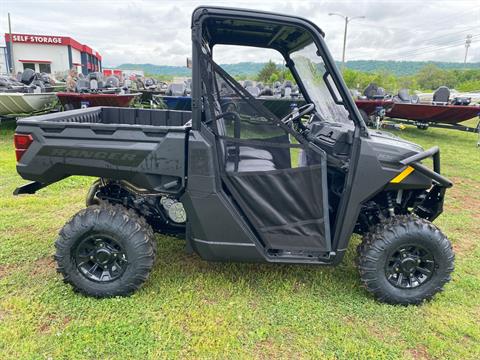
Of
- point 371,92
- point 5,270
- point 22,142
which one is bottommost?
point 5,270

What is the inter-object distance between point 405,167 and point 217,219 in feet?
4.39

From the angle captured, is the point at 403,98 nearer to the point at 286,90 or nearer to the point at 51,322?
the point at 286,90

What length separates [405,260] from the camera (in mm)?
2725

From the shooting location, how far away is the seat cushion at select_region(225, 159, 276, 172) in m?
2.59

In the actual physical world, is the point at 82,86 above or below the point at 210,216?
above

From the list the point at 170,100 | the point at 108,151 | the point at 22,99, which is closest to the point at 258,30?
the point at 108,151

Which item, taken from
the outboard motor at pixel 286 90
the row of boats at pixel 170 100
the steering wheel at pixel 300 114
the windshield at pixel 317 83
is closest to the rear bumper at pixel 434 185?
the windshield at pixel 317 83

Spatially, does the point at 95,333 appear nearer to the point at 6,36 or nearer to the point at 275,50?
the point at 275,50

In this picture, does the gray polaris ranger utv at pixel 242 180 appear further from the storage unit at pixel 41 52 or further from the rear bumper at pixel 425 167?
the storage unit at pixel 41 52

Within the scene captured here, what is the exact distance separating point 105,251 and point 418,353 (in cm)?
218

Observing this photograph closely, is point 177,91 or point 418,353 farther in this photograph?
point 177,91

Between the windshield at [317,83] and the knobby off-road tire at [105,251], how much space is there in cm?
168

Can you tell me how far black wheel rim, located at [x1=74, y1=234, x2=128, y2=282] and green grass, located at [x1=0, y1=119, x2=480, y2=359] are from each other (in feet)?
0.60

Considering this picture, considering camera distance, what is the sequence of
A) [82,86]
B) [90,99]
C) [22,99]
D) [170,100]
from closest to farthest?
[22,99] → [90,99] → [82,86] → [170,100]
